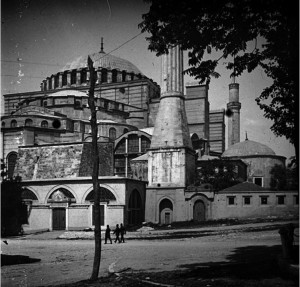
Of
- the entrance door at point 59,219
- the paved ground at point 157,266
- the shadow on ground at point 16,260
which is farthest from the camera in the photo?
the entrance door at point 59,219

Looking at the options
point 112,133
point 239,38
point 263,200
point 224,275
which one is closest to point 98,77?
point 112,133

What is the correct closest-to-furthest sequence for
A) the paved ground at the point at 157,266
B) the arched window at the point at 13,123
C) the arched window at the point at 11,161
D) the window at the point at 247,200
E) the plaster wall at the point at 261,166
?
the paved ground at the point at 157,266
the window at the point at 247,200
the plaster wall at the point at 261,166
the arched window at the point at 11,161
the arched window at the point at 13,123

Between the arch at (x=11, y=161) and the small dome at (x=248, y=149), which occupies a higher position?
the small dome at (x=248, y=149)

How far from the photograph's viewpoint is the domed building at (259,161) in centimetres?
3434

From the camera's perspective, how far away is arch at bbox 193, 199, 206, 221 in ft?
89.7

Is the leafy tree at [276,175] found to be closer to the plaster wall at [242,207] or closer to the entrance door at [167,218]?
the plaster wall at [242,207]

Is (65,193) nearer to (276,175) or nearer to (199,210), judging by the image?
(199,210)

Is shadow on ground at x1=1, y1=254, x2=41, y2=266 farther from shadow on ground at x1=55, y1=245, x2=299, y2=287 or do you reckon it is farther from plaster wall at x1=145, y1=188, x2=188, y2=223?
plaster wall at x1=145, y1=188, x2=188, y2=223

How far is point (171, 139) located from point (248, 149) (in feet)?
30.4

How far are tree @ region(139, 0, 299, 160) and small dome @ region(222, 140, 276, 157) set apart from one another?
26710mm

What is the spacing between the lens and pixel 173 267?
31.4 ft

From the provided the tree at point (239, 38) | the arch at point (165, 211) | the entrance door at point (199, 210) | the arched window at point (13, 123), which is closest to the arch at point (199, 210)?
the entrance door at point (199, 210)

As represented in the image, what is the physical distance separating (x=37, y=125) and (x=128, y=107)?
485 inches

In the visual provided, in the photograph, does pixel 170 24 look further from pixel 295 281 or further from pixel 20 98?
pixel 20 98
